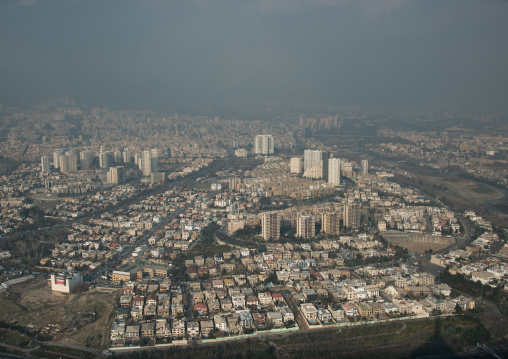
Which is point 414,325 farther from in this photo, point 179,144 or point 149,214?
point 179,144

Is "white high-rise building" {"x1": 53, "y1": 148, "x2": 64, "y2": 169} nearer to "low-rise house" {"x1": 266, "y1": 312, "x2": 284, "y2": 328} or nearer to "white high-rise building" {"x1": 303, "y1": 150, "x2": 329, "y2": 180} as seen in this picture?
"white high-rise building" {"x1": 303, "y1": 150, "x2": 329, "y2": 180}

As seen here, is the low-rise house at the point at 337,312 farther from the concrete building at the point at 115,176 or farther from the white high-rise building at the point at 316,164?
the concrete building at the point at 115,176

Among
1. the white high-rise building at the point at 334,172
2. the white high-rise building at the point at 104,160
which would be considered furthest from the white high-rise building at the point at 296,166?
the white high-rise building at the point at 104,160

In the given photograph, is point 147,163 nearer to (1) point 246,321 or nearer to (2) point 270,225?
(2) point 270,225

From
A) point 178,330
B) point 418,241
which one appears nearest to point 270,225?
point 418,241

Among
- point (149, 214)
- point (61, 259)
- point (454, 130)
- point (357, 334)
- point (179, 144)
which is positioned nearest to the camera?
point (357, 334)

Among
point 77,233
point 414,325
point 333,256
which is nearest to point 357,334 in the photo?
point 414,325
